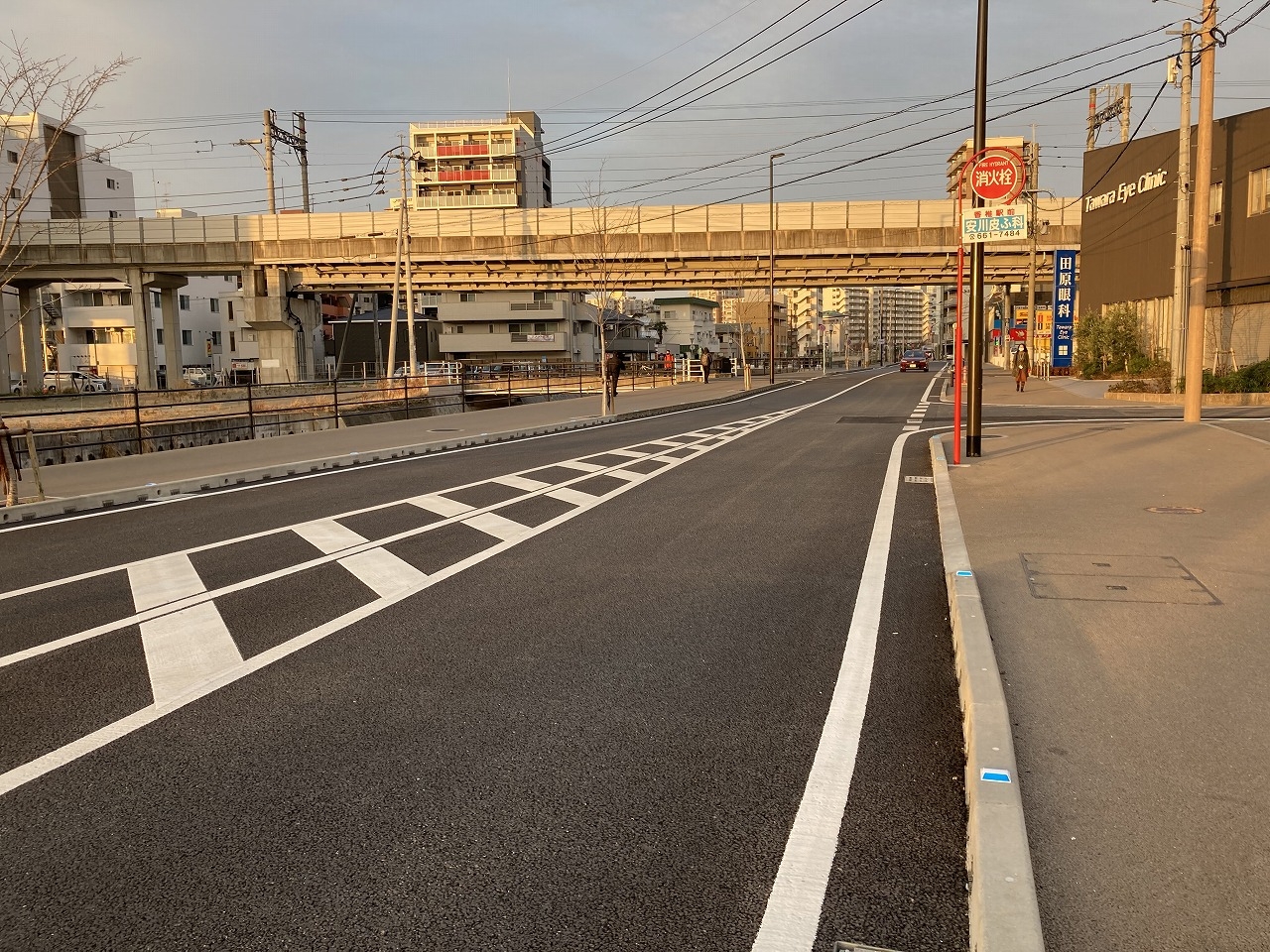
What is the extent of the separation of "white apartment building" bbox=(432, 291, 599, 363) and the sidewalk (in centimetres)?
7898

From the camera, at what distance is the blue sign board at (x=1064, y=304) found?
4222cm

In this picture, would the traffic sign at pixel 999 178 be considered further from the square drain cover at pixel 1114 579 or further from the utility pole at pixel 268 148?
the utility pole at pixel 268 148

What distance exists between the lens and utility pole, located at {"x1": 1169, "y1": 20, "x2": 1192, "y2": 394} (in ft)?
81.0

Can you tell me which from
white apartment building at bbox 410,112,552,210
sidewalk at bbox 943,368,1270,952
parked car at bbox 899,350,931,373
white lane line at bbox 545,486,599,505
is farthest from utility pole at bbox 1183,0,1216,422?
white apartment building at bbox 410,112,552,210

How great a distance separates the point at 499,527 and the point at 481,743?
5.40 metres

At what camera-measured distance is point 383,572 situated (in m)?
7.51

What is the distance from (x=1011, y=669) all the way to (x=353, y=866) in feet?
10.8

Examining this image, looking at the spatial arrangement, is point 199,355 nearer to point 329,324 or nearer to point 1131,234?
point 329,324

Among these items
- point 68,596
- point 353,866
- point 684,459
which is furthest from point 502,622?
point 684,459

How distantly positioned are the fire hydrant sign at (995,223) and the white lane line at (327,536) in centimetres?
852

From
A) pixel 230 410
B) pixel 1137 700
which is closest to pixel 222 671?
pixel 1137 700

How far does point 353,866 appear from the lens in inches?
124

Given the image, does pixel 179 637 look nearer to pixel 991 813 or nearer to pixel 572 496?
pixel 991 813

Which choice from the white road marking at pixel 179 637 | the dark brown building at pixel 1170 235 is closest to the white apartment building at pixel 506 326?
the dark brown building at pixel 1170 235
